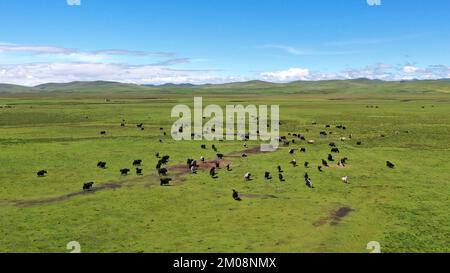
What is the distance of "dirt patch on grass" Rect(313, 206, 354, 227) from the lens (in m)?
24.3

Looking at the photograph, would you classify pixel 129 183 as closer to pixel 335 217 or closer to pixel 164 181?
pixel 164 181

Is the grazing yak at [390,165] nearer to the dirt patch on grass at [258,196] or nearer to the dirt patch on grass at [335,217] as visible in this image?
the dirt patch on grass at [335,217]

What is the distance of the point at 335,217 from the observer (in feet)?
83.6

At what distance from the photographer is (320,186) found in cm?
3303

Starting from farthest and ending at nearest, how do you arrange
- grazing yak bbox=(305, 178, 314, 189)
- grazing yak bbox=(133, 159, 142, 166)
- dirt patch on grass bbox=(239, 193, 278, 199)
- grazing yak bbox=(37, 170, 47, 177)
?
grazing yak bbox=(133, 159, 142, 166) < grazing yak bbox=(37, 170, 47, 177) < grazing yak bbox=(305, 178, 314, 189) < dirt patch on grass bbox=(239, 193, 278, 199)

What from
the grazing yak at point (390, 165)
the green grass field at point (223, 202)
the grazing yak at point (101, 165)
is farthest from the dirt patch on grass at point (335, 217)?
the grazing yak at point (101, 165)

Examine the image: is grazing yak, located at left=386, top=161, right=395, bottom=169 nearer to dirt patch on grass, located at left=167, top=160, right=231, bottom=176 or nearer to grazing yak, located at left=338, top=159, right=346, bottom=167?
grazing yak, located at left=338, top=159, right=346, bottom=167

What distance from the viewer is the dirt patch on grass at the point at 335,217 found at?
2434cm

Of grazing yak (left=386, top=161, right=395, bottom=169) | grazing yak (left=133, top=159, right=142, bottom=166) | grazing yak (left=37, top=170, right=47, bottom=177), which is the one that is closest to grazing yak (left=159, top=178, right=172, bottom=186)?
grazing yak (left=133, top=159, right=142, bottom=166)

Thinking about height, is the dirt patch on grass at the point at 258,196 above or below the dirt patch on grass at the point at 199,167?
below

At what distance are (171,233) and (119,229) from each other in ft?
10.1
